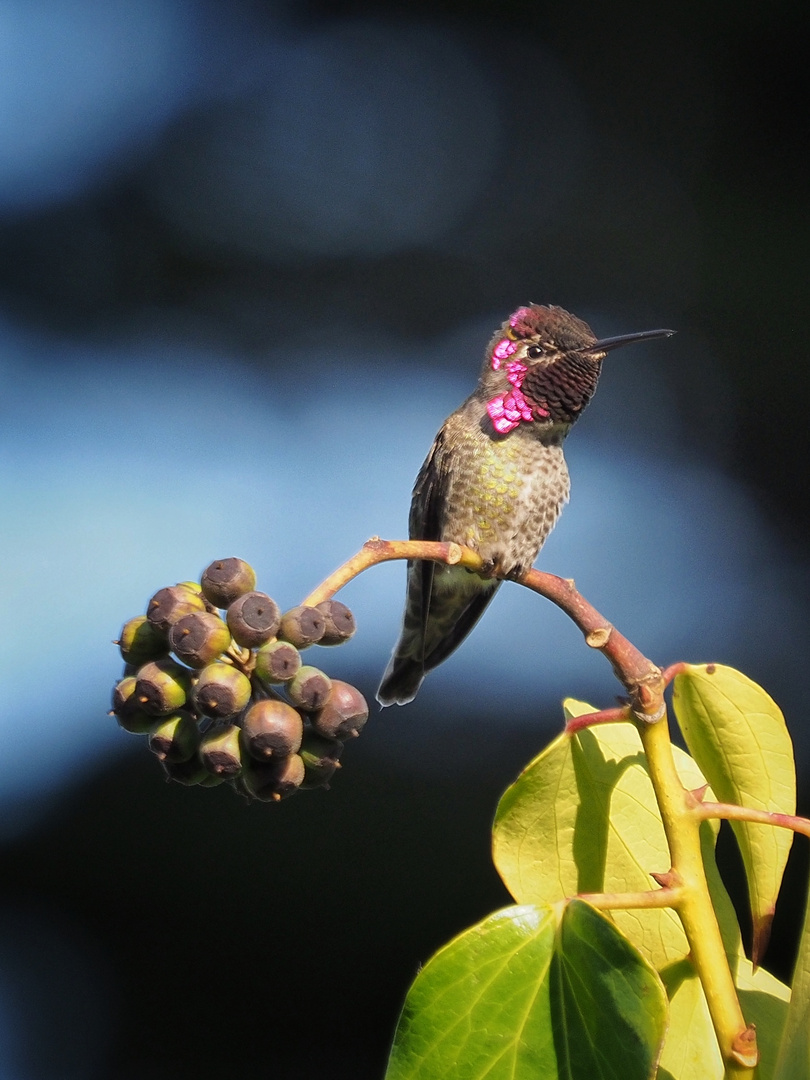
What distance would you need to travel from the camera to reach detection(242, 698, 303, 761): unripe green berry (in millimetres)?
960

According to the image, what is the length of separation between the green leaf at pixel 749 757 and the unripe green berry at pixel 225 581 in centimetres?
42

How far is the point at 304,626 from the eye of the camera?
0.96m

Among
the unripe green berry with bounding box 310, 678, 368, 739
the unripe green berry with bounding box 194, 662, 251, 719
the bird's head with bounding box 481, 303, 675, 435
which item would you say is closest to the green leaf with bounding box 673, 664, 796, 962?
the unripe green berry with bounding box 310, 678, 368, 739

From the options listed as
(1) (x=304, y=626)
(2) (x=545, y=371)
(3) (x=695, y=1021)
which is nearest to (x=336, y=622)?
(1) (x=304, y=626)

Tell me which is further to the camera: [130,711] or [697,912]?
[130,711]

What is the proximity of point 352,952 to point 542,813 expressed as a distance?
4150 mm

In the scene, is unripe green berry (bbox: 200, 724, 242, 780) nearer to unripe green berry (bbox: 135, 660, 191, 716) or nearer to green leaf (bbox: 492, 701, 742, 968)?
unripe green berry (bbox: 135, 660, 191, 716)

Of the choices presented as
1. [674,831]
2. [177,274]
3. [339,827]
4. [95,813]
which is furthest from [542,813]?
[177,274]

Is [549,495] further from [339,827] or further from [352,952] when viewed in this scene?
[352,952]

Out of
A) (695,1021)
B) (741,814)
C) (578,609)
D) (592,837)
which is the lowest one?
(695,1021)

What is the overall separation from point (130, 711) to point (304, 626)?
0.20m

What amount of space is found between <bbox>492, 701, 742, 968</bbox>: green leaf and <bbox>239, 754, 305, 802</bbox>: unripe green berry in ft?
0.64

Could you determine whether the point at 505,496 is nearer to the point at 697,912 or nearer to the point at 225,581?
the point at 225,581

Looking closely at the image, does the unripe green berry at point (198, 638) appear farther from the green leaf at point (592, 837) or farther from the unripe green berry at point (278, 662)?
the green leaf at point (592, 837)
